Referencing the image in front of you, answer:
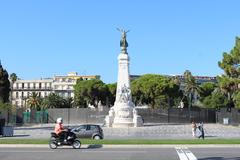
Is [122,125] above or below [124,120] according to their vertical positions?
below

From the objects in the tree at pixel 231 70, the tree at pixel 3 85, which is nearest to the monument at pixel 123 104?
the tree at pixel 231 70

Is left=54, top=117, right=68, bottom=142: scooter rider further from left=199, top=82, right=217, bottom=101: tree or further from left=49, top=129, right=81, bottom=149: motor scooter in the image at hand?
left=199, top=82, right=217, bottom=101: tree

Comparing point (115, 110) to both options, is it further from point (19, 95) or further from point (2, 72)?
point (19, 95)

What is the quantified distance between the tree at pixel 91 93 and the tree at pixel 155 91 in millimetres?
11617

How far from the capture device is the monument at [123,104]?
190ft

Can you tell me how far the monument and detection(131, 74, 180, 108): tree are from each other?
157 ft

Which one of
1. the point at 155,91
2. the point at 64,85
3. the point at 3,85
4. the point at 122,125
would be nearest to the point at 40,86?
the point at 64,85

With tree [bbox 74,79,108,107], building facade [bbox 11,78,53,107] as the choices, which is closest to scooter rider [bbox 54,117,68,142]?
tree [bbox 74,79,108,107]

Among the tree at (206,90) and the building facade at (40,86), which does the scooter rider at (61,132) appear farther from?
the building facade at (40,86)

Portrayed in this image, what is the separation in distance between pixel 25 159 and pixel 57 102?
11808 cm

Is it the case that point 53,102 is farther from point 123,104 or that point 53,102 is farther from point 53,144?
point 53,144

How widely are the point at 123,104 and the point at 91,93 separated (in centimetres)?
6372

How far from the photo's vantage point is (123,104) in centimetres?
5862

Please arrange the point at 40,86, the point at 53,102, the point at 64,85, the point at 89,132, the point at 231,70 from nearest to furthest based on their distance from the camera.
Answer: the point at 89,132 → the point at 231,70 → the point at 53,102 → the point at 64,85 → the point at 40,86
